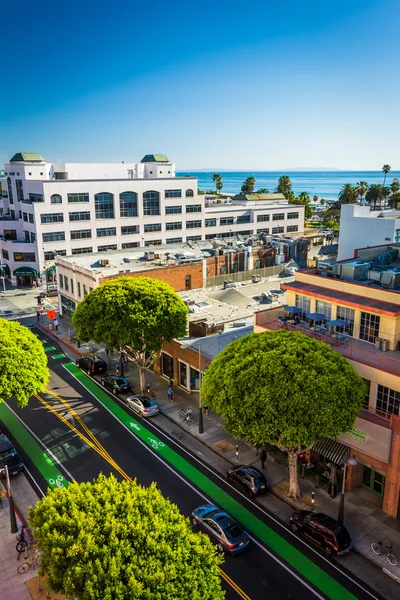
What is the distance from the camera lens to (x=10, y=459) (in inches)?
1213

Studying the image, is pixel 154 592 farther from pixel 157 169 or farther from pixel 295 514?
pixel 157 169

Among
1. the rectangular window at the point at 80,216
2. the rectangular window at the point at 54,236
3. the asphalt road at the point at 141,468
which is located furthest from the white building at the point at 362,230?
the rectangular window at the point at 54,236

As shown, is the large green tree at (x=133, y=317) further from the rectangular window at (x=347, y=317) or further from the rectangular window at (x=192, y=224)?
the rectangular window at (x=192, y=224)

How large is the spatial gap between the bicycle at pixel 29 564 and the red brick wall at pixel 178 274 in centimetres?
3418

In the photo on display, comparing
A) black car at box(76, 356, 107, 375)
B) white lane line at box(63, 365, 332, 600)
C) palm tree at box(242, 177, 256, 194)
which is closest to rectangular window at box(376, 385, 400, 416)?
white lane line at box(63, 365, 332, 600)

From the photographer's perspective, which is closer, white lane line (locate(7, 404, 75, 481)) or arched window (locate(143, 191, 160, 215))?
white lane line (locate(7, 404, 75, 481))

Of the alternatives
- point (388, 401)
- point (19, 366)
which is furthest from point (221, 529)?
point (19, 366)

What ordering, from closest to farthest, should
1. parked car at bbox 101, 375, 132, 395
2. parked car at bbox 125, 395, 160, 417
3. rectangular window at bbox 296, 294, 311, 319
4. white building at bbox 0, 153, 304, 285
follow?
rectangular window at bbox 296, 294, 311, 319, parked car at bbox 125, 395, 160, 417, parked car at bbox 101, 375, 132, 395, white building at bbox 0, 153, 304, 285

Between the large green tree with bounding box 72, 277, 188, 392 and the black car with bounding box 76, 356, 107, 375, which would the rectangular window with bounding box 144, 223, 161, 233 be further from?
the large green tree with bounding box 72, 277, 188, 392

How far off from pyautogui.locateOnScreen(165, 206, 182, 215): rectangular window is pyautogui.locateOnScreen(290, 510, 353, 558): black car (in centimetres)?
8033

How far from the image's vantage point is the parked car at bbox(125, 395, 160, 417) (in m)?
38.0

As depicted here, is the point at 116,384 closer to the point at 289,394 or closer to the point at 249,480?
the point at 249,480

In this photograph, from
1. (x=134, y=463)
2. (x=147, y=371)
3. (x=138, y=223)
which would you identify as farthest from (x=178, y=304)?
(x=138, y=223)

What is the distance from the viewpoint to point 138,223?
9506 centimetres
